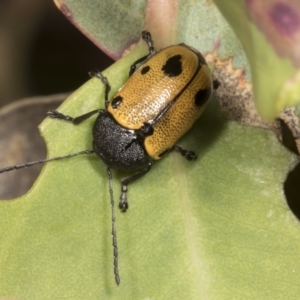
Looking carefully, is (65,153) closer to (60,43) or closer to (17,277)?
(17,277)

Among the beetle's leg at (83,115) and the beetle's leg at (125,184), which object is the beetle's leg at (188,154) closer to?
the beetle's leg at (125,184)

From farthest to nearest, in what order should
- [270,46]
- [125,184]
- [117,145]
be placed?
[117,145] → [125,184] → [270,46]

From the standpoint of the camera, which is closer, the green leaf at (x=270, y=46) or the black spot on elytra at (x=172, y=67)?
the green leaf at (x=270, y=46)

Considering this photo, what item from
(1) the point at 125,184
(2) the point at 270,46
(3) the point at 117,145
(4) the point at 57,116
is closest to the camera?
(2) the point at 270,46

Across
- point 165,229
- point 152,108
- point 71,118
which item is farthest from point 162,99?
point 165,229

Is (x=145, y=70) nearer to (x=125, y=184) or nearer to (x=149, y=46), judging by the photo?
(x=149, y=46)

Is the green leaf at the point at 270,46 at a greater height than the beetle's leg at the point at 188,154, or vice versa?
the green leaf at the point at 270,46

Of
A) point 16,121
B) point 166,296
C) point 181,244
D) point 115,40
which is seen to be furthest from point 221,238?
point 16,121

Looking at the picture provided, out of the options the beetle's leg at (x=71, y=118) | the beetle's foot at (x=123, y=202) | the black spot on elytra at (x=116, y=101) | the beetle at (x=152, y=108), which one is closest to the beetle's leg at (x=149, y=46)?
the beetle at (x=152, y=108)
